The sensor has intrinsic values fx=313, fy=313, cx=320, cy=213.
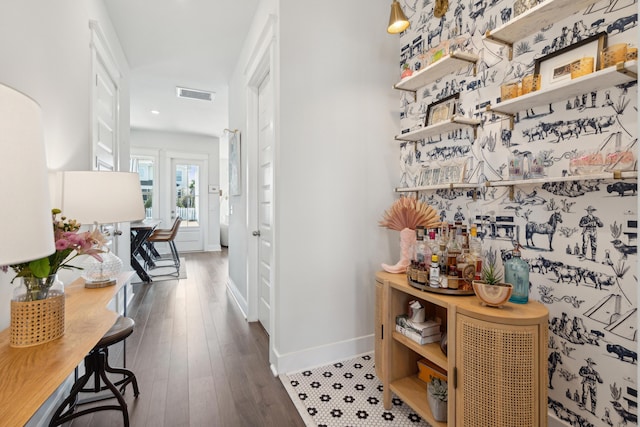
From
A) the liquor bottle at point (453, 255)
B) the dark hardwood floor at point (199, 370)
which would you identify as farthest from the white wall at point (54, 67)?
the liquor bottle at point (453, 255)

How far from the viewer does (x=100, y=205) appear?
1647mm

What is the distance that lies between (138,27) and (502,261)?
3.70 m

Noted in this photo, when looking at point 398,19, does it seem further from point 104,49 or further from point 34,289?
point 104,49

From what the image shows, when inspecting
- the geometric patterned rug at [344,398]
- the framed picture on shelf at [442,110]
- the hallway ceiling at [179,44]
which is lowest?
the geometric patterned rug at [344,398]

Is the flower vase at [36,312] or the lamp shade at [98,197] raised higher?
the lamp shade at [98,197]

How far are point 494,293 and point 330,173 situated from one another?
4.38 ft

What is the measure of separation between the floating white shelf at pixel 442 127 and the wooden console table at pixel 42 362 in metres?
1.93

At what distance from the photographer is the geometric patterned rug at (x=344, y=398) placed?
1658mm

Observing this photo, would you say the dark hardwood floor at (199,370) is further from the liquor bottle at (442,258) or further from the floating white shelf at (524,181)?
the floating white shelf at (524,181)

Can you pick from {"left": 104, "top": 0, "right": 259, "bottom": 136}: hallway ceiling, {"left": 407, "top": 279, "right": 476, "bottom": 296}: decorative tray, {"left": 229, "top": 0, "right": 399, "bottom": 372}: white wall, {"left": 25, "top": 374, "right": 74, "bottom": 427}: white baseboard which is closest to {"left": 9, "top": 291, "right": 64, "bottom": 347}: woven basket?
{"left": 25, "top": 374, "right": 74, "bottom": 427}: white baseboard

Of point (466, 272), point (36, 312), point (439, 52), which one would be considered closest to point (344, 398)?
point (466, 272)

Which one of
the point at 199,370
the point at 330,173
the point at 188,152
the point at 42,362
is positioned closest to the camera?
the point at 42,362

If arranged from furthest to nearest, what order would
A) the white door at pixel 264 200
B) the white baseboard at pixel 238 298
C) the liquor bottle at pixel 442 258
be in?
the white baseboard at pixel 238 298 < the white door at pixel 264 200 < the liquor bottle at pixel 442 258

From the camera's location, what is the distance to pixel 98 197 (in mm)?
1646
